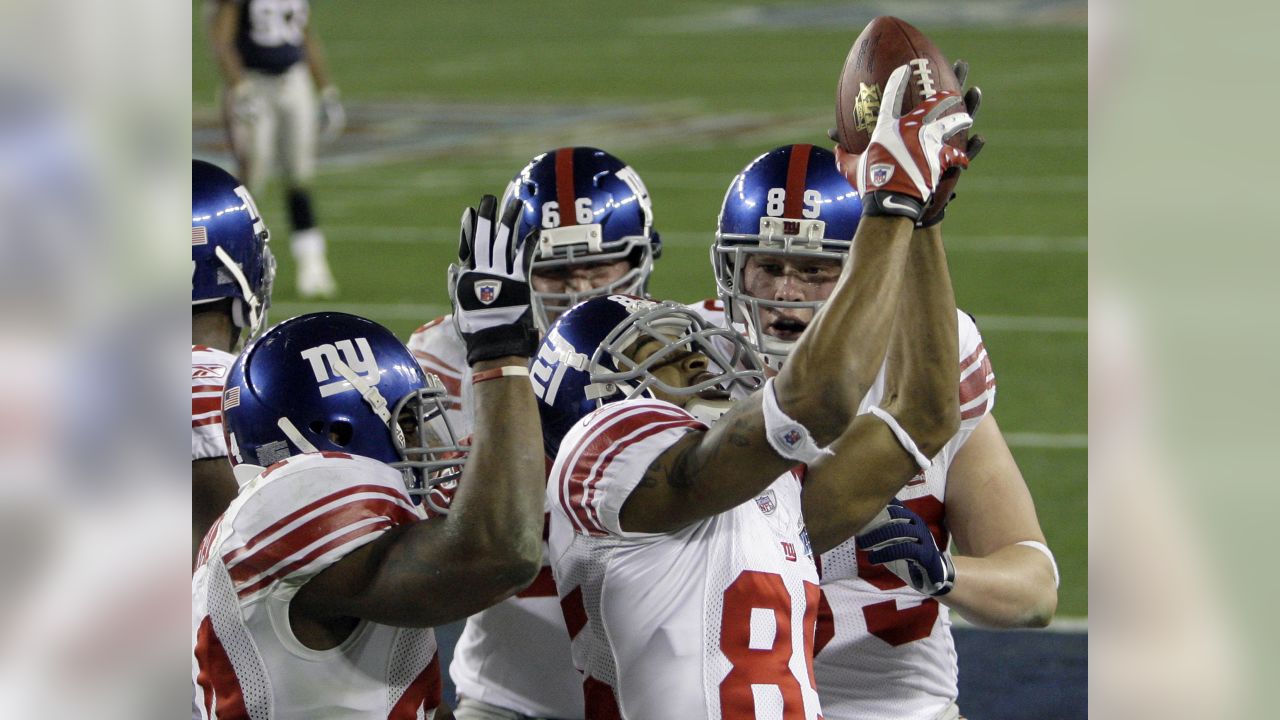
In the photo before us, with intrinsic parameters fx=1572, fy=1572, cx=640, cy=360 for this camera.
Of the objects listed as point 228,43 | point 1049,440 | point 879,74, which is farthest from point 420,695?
point 228,43

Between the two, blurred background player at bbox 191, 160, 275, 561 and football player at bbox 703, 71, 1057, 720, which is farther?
blurred background player at bbox 191, 160, 275, 561

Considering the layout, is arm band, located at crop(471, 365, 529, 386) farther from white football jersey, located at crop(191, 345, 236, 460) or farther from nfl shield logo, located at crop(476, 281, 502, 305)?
white football jersey, located at crop(191, 345, 236, 460)

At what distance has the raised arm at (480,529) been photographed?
2035 mm

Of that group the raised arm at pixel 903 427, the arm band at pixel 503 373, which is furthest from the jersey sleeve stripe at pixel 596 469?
the raised arm at pixel 903 427

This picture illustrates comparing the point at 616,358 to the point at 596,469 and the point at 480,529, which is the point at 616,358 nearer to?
the point at 596,469

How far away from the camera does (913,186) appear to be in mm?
2102

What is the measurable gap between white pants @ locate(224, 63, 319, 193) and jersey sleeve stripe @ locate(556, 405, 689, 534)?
8.76 meters

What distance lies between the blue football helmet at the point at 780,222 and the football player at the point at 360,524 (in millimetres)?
1080

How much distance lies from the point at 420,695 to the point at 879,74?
121cm

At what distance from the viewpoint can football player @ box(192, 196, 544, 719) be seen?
2053 mm

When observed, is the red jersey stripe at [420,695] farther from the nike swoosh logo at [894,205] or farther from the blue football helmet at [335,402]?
the nike swoosh logo at [894,205]

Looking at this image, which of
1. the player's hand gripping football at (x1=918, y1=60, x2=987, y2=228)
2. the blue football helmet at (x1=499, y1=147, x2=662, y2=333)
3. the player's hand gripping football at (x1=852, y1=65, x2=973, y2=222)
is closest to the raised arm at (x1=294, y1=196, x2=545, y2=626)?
the player's hand gripping football at (x1=852, y1=65, x2=973, y2=222)

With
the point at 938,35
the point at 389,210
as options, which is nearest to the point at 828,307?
the point at 389,210
